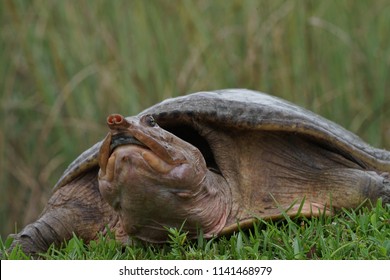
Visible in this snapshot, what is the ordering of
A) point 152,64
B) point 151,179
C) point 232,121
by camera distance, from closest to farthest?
point 151,179
point 232,121
point 152,64

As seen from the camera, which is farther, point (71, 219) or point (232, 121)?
point (71, 219)

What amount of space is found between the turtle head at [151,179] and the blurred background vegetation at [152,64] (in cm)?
240

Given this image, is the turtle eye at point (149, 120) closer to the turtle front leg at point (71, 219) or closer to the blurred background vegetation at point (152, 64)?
the turtle front leg at point (71, 219)

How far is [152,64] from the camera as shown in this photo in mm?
5734

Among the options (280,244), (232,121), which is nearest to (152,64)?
(232,121)

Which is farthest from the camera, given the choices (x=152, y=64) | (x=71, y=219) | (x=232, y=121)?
(x=152, y=64)

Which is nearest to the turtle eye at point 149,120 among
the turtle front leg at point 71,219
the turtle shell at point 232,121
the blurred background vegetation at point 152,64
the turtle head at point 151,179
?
the turtle head at point 151,179

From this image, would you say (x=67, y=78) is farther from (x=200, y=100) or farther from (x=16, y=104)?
(x=200, y=100)

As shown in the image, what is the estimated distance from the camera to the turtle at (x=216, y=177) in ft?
9.94

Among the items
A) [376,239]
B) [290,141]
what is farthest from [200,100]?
[376,239]

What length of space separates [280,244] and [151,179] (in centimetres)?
49

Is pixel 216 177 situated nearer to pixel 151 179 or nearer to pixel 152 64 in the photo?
pixel 151 179

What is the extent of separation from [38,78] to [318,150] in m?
2.58

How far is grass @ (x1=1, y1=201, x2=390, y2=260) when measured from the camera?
9.43ft
